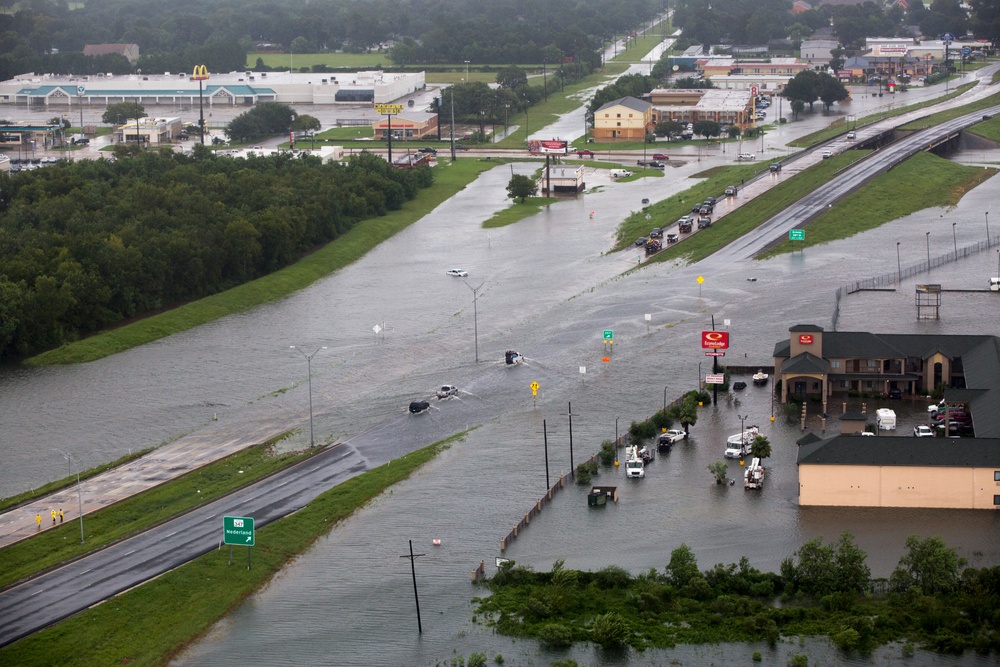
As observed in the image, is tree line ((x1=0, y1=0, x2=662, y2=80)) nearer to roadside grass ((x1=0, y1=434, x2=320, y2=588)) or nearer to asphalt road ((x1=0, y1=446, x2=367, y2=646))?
roadside grass ((x1=0, y1=434, x2=320, y2=588))

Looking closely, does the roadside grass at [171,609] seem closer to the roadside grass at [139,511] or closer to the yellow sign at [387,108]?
the roadside grass at [139,511]

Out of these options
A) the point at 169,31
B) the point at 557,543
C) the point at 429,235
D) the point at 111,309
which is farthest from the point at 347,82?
the point at 557,543

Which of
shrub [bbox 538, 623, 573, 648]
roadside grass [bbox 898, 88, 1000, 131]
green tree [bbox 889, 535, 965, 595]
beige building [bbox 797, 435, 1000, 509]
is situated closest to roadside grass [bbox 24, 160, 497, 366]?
shrub [bbox 538, 623, 573, 648]

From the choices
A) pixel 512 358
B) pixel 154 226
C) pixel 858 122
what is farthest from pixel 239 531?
pixel 858 122

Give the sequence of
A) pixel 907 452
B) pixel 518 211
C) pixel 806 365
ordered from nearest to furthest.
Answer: pixel 907 452 → pixel 806 365 → pixel 518 211

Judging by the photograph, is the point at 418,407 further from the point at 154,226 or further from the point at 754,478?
the point at 154,226

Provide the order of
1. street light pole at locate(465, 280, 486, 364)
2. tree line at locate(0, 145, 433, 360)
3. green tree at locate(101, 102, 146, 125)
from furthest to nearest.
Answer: green tree at locate(101, 102, 146, 125), tree line at locate(0, 145, 433, 360), street light pole at locate(465, 280, 486, 364)
